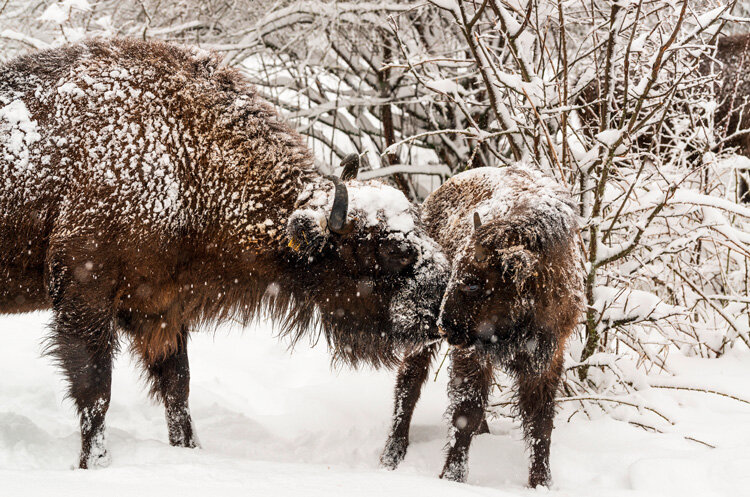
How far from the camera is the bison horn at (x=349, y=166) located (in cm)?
370

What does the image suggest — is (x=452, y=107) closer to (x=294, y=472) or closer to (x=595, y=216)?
(x=595, y=216)

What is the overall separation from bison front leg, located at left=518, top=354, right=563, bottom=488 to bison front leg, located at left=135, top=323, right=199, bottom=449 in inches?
77.0

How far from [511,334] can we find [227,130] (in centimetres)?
191

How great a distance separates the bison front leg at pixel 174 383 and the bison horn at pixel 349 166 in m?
1.35

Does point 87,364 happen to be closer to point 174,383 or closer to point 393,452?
point 174,383

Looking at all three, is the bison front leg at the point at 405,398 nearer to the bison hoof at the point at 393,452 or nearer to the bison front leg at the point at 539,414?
the bison hoof at the point at 393,452

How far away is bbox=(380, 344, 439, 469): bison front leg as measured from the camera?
3.84m

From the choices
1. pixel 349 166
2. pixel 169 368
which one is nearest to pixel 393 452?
pixel 169 368

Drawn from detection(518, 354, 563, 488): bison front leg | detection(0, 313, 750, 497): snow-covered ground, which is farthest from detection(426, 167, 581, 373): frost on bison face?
detection(0, 313, 750, 497): snow-covered ground

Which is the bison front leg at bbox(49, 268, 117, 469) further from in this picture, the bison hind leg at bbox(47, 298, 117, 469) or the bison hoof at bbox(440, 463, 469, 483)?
the bison hoof at bbox(440, 463, 469, 483)

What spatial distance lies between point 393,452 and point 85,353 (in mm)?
1742

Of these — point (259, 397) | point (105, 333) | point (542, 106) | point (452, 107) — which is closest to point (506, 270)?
point (542, 106)

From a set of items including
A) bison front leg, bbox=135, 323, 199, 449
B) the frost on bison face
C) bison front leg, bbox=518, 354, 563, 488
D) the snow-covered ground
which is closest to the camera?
the snow-covered ground

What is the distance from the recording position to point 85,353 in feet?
11.2
